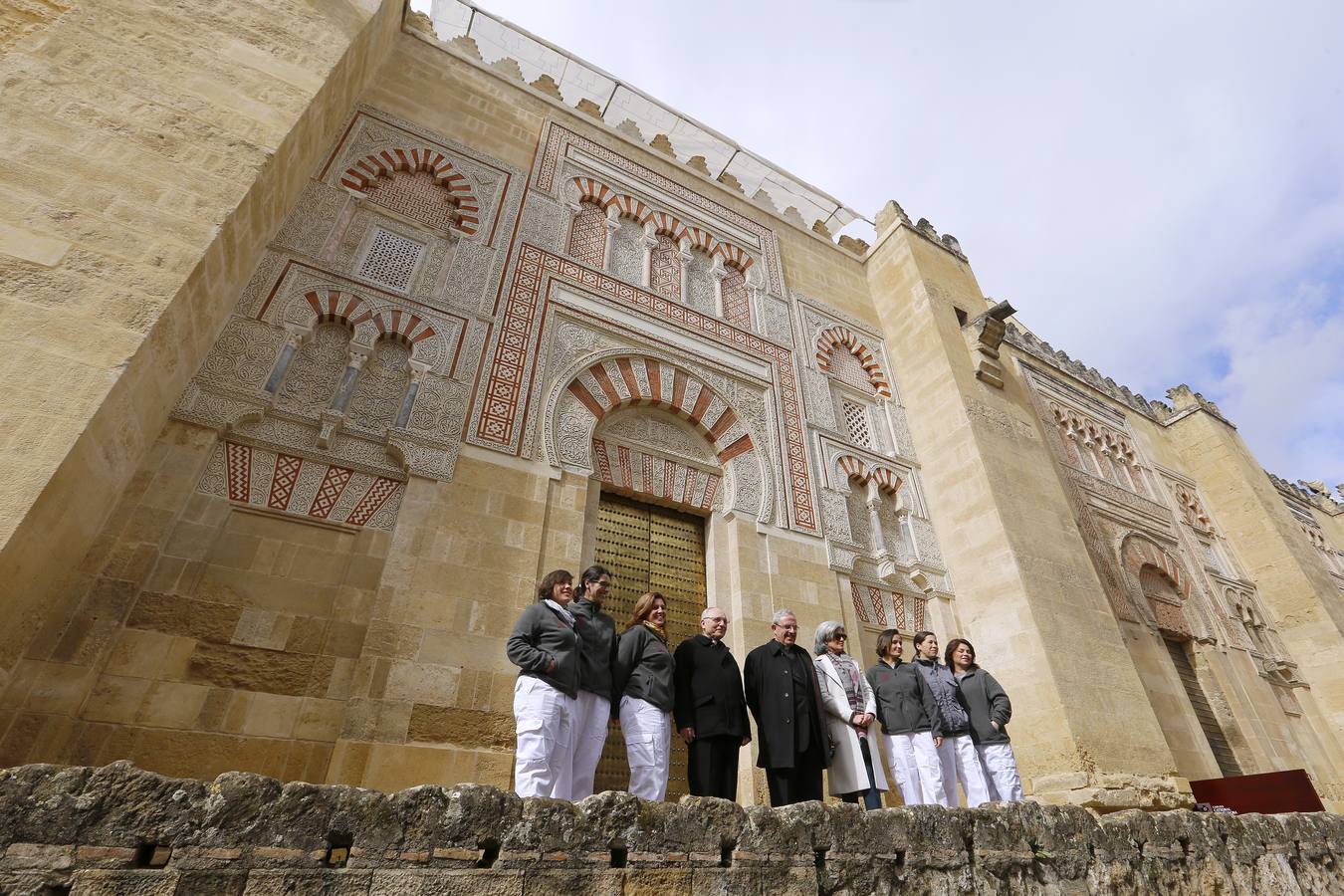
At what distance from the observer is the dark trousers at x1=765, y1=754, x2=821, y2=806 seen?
8.77 feet

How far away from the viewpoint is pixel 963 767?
10.7 ft

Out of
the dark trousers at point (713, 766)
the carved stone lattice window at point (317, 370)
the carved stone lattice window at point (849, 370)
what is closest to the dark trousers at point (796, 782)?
the dark trousers at point (713, 766)

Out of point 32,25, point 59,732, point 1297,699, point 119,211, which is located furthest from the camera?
point 1297,699

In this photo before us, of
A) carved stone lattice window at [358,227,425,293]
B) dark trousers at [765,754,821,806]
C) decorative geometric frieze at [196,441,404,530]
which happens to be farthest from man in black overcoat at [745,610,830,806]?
carved stone lattice window at [358,227,425,293]

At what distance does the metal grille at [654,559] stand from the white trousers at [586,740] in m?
1.64

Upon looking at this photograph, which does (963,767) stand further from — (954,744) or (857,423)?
(857,423)

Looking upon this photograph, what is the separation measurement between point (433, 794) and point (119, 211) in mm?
2860

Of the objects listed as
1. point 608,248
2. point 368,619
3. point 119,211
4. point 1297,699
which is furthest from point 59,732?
point 1297,699

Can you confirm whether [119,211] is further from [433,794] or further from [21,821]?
[433,794]

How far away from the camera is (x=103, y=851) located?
120 cm

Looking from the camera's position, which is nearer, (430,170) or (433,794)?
(433,794)

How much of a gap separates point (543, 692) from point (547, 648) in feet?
0.50

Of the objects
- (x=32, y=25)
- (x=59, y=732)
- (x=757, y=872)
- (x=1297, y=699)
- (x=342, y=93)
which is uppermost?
(x=342, y=93)

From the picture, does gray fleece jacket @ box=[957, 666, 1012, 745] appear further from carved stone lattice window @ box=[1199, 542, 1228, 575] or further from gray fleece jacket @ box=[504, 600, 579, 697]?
carved stone lattice window @ box=[1199, 542, 1228, 575]
